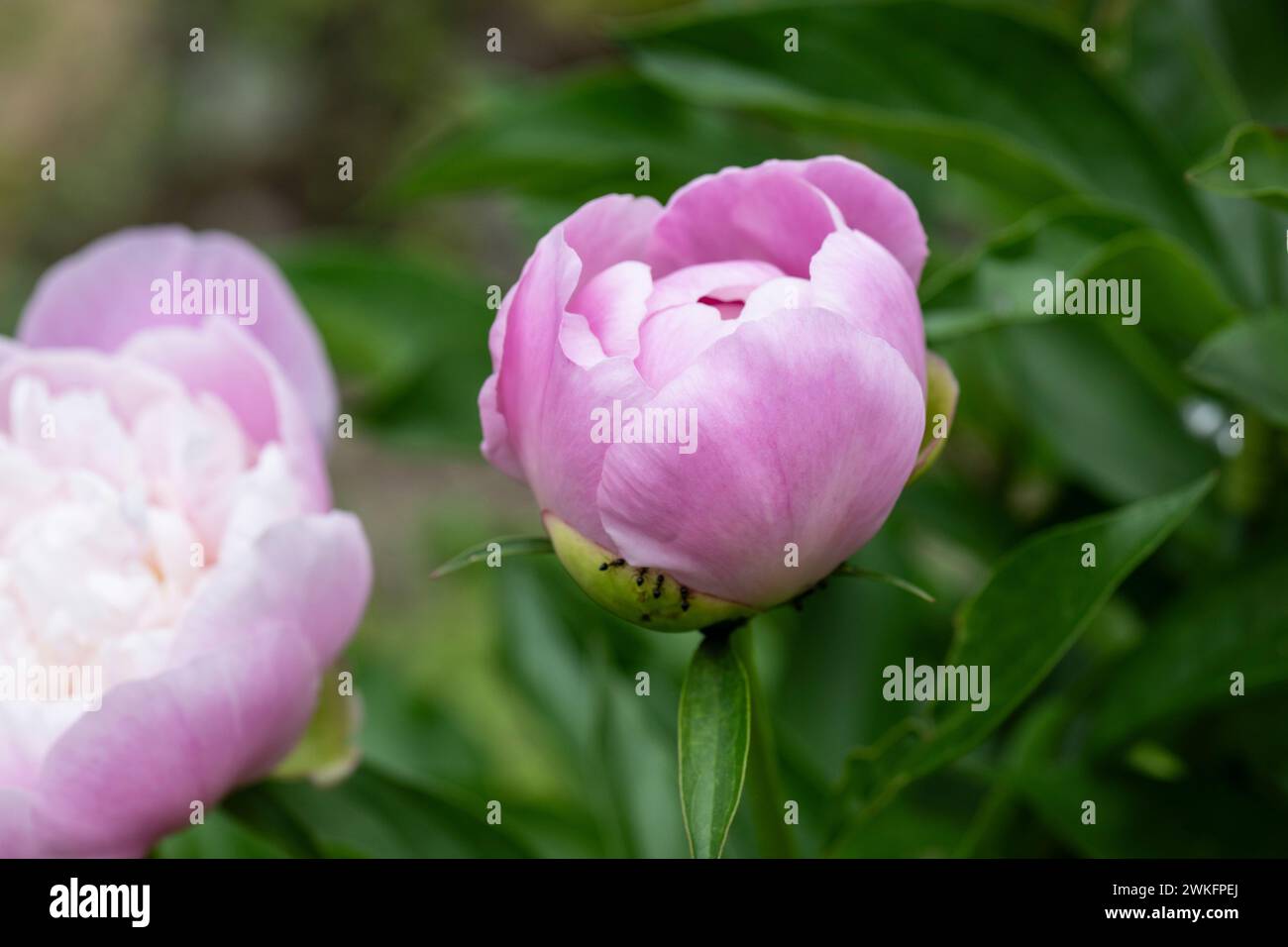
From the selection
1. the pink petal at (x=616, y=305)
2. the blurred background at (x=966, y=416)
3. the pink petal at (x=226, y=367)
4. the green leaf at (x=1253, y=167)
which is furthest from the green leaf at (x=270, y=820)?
the green leaf at (x=1253, y=167)

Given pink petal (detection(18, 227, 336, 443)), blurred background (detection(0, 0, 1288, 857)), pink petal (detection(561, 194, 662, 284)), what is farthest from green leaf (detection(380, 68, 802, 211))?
pink petal (detection(561, 194, 662, 284))

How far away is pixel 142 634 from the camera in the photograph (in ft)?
1.48

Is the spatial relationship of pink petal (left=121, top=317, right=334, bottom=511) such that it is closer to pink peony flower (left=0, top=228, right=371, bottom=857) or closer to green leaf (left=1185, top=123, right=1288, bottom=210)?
pink peony flower (left=0, top=228, right=371, bottom=857)

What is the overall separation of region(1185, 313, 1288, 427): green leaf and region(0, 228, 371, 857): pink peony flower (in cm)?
27

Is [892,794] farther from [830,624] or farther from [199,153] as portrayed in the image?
[199,153]

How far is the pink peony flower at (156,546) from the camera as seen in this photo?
427mm

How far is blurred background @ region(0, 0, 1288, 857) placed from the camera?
51 centimetres

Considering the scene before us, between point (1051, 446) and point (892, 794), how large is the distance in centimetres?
23

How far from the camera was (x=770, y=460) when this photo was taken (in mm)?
351

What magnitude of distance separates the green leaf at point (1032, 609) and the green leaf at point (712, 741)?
105mm

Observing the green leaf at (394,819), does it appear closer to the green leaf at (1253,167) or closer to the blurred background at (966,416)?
the blurred background at (966,416)

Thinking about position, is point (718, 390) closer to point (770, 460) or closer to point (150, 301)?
point (770, 460)

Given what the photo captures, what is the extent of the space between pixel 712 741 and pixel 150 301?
300 mm
